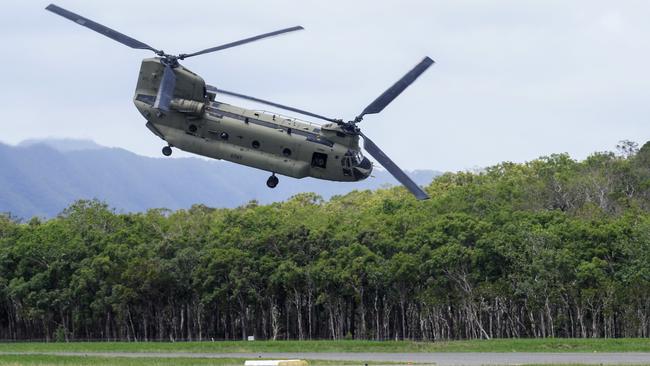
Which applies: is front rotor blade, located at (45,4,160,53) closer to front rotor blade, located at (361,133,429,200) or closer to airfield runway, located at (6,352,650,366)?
→ front rotor blade, located at (361,133,429,200)

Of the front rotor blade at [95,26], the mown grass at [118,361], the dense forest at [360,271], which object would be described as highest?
→ the front rotor blade at [95,26]

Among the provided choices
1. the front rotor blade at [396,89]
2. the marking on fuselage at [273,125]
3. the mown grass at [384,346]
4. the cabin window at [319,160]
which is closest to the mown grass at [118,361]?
the mown grass at [384,346]

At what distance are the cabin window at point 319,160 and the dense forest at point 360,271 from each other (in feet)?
156

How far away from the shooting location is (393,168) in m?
54.9

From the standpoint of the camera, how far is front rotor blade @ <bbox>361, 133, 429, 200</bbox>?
53500 mm

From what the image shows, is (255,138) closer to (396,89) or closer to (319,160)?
(319,160)

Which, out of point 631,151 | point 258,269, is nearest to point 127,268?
point 258,269

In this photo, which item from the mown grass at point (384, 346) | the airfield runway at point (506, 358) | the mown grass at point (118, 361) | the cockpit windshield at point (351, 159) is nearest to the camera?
the cockpit windshield at point (351, 159)

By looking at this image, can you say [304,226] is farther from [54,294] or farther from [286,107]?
[286,107]

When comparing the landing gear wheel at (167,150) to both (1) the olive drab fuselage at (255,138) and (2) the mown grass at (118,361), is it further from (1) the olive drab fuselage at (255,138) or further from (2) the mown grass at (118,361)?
(2) the mown grass at (118,361)

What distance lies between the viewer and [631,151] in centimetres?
17838

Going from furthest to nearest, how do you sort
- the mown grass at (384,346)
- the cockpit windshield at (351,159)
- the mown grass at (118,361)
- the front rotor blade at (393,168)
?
the mown grass at (384,346) → the mown grass at (118,361) → the cockpit windshield at (351,159) → the front rotor blade at (393,168)

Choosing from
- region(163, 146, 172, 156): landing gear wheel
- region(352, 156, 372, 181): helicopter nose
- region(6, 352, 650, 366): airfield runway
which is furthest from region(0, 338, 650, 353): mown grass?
region(163, 146, 172, 156): landing gear wheel

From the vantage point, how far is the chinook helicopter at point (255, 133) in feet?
185
